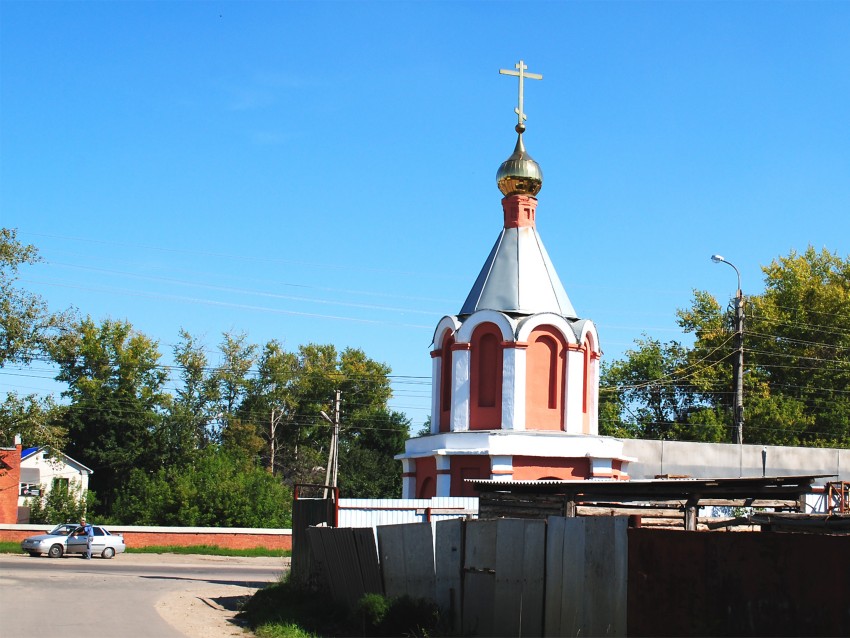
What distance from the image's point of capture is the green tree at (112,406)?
5272 cm

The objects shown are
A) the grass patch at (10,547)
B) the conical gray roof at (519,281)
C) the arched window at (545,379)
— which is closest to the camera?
the arched window at (545,379)

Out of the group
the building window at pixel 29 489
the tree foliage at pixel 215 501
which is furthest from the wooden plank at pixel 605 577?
the building window at pixel 29 489

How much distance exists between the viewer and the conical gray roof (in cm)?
2623

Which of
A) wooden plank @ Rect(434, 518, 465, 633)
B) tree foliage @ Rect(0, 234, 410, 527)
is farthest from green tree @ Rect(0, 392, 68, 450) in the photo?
wooden plank @ Rect(434, 518, 465, 633)

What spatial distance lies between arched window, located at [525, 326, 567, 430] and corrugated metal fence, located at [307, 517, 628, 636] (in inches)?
398

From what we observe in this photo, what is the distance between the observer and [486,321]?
25859mm

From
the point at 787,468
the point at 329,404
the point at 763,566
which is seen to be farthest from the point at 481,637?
the point at 329,404

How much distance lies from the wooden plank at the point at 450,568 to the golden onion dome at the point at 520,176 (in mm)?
15060

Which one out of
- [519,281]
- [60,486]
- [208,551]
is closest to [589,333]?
[519,281]

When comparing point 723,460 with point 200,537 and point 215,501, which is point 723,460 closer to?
point 200,537

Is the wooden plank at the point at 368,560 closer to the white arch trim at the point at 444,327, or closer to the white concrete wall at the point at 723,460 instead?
the white arch trim at the point at 444,327

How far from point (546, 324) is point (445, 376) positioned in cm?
320

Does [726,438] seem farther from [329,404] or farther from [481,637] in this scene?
[481,637]

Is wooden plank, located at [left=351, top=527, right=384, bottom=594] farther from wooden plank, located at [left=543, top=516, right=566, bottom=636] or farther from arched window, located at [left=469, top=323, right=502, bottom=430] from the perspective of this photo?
arched window, located at [left=469, top=323, right=502, bottom=430]
